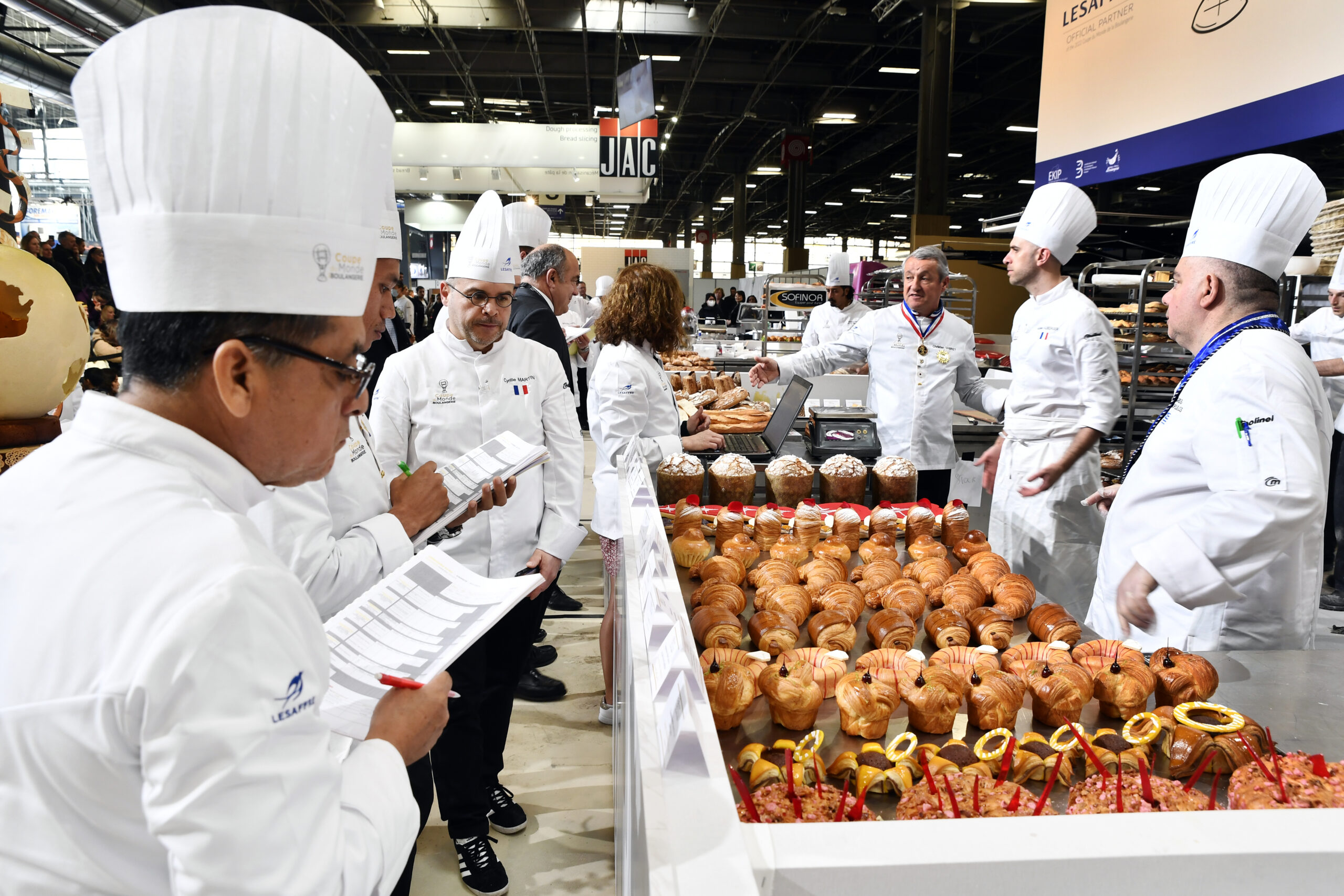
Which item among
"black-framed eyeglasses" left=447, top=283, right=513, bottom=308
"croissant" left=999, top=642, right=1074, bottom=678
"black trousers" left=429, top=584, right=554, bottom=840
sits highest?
"black-framed eyeglasses" left=447, top=283, right=513, bottom=308

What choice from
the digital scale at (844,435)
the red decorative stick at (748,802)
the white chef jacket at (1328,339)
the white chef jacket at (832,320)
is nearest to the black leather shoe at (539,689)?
the digital scale at (844,435)

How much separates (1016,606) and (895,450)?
7.33ft

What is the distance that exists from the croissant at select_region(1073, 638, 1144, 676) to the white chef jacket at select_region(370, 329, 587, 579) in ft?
5.10

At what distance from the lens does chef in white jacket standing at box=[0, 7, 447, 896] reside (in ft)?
2.05

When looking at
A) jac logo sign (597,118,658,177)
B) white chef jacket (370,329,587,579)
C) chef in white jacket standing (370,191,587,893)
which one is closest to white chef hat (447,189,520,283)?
chef in white jacket standing (370,191,587,893)

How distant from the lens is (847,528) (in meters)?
2.51

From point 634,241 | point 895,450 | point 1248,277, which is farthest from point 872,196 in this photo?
point 1248,277

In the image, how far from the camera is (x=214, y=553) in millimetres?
653

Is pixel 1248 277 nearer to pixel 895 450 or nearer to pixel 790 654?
pixel 790 654

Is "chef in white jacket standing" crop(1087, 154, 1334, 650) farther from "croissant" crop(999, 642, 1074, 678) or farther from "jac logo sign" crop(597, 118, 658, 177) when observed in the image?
"jac logo sign" crop(597, 118, 658, 177)

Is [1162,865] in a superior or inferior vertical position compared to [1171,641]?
superior

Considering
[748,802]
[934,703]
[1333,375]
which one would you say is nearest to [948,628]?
[934,703]

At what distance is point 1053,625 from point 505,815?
1.85 m

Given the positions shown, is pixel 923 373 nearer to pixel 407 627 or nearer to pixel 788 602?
pixel 788 602
